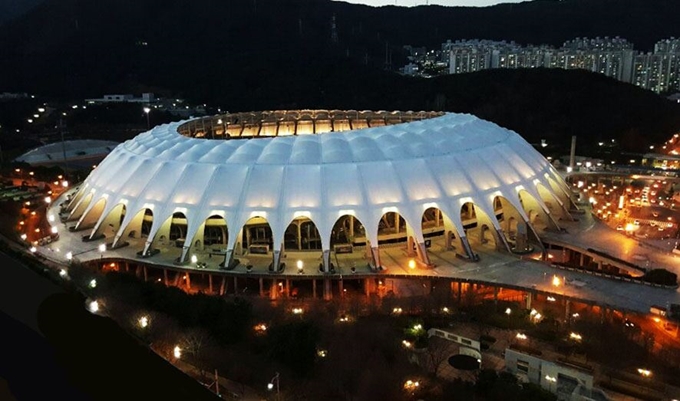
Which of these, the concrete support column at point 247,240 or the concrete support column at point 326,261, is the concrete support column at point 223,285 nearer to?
the concrete support column at point 247,240

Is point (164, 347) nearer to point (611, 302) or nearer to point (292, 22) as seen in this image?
point (611, 302)

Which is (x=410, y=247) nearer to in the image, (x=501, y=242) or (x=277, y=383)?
(x=501, y=242)

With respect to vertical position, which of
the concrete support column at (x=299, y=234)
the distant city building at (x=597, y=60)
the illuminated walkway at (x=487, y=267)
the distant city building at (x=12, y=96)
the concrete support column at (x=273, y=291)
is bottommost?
the concrete support column at (x=273, y=291)

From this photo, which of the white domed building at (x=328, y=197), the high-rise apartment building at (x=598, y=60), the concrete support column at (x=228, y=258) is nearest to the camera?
the concrete support column at (x=228, y=258)

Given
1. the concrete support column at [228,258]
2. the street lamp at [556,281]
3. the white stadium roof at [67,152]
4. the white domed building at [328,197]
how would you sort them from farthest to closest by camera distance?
1. the white stadium roof at [67,152]
2. the white domed building at [328,197]
3. the concrete support column at [228,258]
4. the street lamp at [556,281]

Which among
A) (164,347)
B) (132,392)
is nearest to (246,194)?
(164,347)

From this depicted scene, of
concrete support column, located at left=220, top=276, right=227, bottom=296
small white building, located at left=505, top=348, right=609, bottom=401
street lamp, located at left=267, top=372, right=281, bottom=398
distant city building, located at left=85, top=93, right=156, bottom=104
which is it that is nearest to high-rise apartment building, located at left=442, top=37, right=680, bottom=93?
distant city building, located at left=85, top=93, right=156, bottom=104

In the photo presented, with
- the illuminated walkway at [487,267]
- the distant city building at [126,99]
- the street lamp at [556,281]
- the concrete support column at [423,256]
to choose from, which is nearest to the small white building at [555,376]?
the illuminated walkway at [487,267]

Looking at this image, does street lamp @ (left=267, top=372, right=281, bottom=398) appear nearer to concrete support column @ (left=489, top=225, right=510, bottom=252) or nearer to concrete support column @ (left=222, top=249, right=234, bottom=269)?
concrete support column @ (left=222, top=249, right=234, bottom=269)
